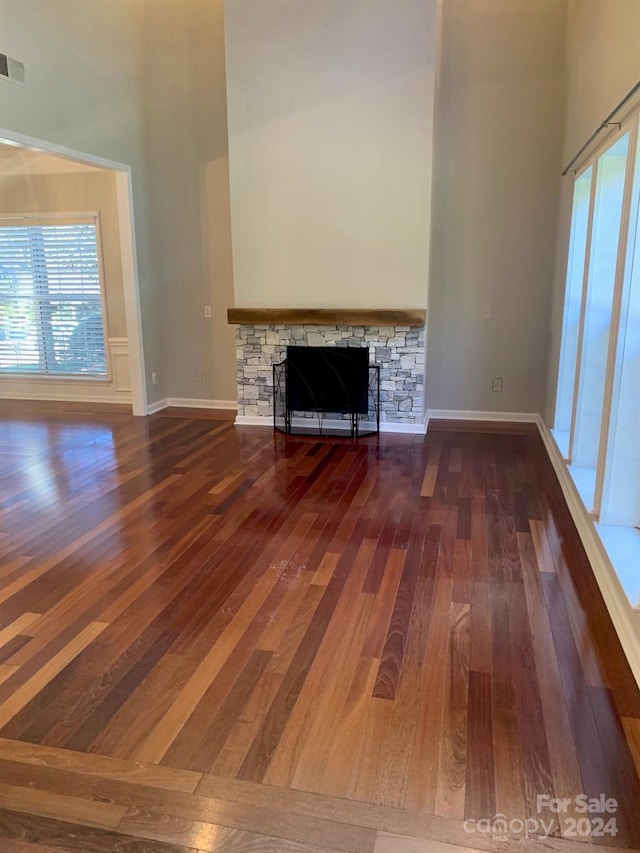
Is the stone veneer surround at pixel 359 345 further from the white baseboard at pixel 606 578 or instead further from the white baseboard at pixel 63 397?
the white baseboard at pixel 63 397

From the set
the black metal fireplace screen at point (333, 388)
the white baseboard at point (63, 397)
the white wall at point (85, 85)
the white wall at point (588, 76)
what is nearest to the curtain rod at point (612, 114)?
the white wall at point (588, 76)

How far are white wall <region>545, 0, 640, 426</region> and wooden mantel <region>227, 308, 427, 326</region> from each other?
1.20 meters

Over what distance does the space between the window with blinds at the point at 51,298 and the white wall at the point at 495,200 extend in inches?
148

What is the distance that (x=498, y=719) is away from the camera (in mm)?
1912

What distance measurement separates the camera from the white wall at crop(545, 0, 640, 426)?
2.75m

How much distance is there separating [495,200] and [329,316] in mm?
1888

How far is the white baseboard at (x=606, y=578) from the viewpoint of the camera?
2195 millimetres

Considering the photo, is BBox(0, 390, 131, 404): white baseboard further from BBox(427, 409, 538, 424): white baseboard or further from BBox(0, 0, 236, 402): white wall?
BBox(427, 409, 538, 424): white baseboard

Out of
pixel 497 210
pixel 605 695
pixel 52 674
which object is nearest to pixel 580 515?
pixel 605 695

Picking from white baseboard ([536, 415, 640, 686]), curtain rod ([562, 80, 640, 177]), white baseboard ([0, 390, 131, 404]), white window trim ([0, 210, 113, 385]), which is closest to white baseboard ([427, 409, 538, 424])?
white baseboard ([536, 415, 640, 686])

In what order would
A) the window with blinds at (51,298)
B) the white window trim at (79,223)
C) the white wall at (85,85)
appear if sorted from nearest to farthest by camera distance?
the white wall at (85,85) < the white window trim at (79,223) < the window with blinds at (51,298)

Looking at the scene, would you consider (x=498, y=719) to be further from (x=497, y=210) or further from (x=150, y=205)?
(x=150, y=205)

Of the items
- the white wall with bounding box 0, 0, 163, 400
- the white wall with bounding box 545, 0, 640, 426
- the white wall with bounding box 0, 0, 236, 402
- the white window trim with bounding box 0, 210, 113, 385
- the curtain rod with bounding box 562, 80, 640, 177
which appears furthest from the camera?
the white window trim with bounding box 0, 210, 113, 385

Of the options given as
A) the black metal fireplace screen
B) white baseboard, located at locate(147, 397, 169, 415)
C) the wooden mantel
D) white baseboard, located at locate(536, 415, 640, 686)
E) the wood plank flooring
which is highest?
the wooden mantel
